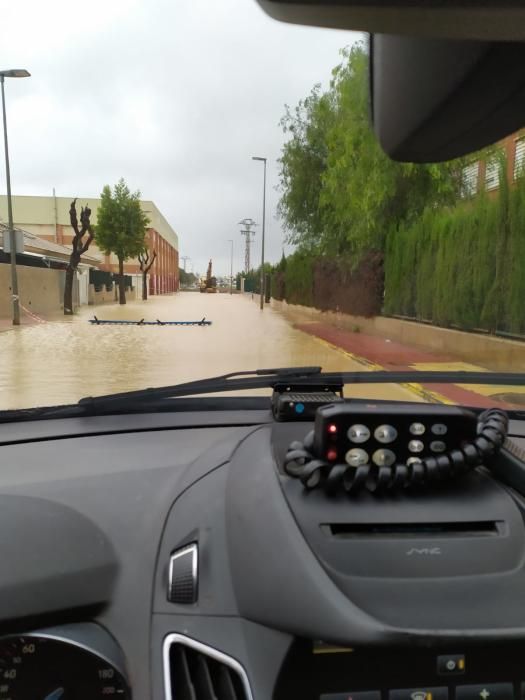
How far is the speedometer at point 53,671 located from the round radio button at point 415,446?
98cm

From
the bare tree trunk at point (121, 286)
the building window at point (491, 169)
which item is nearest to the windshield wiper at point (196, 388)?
the building window at point (491, 169)

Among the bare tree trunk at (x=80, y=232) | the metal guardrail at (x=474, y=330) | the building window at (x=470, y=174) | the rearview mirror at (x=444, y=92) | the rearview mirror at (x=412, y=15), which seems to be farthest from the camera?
the metal guardrail at (x=474, y=330)

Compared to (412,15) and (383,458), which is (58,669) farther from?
(412,15)

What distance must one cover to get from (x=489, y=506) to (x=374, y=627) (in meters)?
0.56

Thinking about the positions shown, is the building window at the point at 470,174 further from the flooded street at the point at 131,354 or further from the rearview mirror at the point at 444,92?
the rearview mirror at the point at 444,92

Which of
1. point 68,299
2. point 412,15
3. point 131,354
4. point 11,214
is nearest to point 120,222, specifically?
point 11,214

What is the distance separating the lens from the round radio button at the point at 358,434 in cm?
182

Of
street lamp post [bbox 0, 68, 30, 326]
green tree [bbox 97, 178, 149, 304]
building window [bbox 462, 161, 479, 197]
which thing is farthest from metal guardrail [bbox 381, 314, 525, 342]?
street lamp post [bbox 0, 68, 30, 326]

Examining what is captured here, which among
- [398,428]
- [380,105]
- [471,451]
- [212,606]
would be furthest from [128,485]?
[380,105]

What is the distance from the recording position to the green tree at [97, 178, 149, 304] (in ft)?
19.2

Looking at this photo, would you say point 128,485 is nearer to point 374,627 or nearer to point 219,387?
point 219,387

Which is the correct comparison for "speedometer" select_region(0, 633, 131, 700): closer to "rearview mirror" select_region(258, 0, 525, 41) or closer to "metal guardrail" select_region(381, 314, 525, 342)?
"rearview mirror" select_region(258, 0, 525, 41)

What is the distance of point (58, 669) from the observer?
1.62m

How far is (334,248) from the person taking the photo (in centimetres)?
1770
